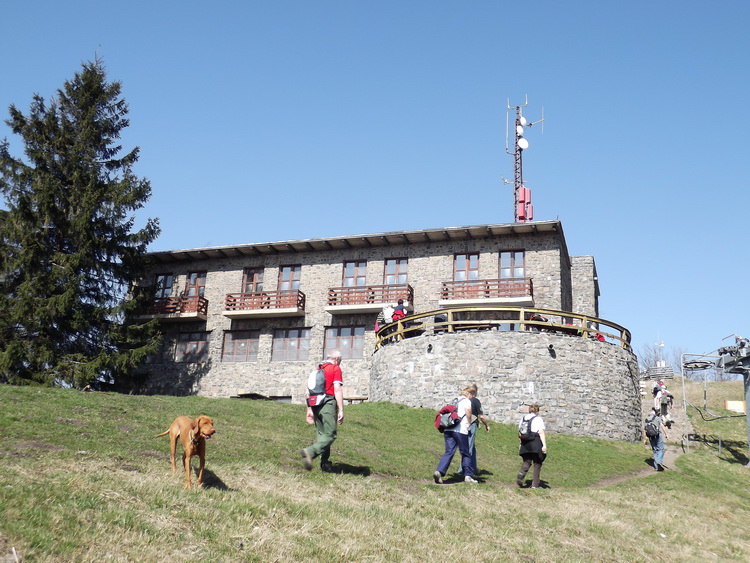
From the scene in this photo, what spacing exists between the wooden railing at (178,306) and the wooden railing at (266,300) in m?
1.16

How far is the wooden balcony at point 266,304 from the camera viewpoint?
3003cm

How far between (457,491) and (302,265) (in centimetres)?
2172

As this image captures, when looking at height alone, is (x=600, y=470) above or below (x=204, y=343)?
below

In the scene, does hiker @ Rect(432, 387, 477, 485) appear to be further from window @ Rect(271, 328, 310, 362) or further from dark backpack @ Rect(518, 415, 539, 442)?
window @ Rect(271, 328, 310, 362)

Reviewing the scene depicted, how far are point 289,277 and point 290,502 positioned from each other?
77.9 ft

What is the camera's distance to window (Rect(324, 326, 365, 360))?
29141mm

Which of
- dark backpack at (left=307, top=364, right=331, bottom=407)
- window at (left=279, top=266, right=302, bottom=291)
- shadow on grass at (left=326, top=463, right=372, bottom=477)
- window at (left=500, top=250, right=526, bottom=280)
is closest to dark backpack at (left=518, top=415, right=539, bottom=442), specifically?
shadow on grass at (left=326, top=463, right=372, bottom=477)

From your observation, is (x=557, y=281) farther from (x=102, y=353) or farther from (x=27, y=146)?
(x=27, y=146)

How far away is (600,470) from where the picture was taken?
648 inches

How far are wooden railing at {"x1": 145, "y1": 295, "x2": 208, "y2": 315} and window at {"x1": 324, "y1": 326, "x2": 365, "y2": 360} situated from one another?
626 cm

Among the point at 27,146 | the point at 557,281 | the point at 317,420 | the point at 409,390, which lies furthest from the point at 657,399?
the point at 27,146

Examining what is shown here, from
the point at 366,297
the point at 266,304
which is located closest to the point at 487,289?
the point at 366,297

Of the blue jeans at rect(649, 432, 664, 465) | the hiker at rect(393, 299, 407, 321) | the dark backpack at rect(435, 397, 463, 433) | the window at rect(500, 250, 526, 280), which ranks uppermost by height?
the window at rect(500, 250, 526, 280)

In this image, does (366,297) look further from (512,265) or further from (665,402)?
(665,402)
